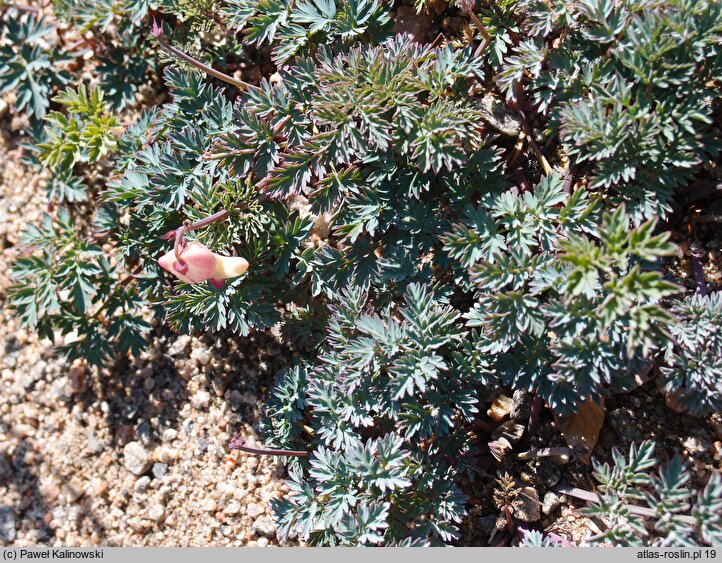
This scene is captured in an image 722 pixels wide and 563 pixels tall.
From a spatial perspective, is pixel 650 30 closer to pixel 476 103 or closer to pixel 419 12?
pixel 476 103

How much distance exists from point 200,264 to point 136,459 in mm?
1366

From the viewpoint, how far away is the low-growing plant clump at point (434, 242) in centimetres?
261

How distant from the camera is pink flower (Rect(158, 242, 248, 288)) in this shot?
2.75m

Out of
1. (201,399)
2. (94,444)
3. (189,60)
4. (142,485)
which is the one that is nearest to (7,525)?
(94,444)

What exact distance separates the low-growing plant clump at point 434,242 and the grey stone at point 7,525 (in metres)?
0.94

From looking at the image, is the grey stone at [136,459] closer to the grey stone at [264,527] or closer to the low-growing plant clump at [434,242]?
the low-growing plant clump at [434,242]

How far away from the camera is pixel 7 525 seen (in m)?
3.63

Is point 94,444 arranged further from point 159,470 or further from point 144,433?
point 159,470

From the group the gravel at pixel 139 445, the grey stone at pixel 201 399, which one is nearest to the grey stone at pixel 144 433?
the gravel at pixel 139 445

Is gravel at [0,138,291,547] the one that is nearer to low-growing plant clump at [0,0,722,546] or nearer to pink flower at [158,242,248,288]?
low-growing plant clump at [0,0,722,546]

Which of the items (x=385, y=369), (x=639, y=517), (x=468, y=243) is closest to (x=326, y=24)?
(x=468, y=243)

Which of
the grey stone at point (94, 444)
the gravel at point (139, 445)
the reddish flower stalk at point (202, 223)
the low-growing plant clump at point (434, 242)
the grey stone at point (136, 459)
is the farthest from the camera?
the grey stone at point (94, 444)

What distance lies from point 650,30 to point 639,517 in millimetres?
1868

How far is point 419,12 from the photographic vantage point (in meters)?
3.46
